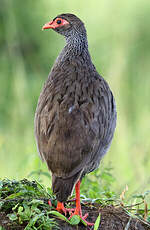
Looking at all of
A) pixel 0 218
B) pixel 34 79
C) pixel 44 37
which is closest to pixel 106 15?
pixel 44 37

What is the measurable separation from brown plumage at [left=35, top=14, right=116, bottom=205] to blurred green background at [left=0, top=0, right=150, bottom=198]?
269 cm

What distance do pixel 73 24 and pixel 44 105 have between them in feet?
3.36

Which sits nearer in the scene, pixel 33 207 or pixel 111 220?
pixel 33 207

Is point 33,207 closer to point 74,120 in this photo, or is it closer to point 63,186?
point 63,186

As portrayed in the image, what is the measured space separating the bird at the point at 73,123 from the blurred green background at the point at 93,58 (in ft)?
8.89

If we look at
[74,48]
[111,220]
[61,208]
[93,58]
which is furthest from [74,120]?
[93,58]

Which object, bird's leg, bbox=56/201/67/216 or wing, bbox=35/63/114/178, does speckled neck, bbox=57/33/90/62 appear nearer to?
wing, bbox=35/63/114/178

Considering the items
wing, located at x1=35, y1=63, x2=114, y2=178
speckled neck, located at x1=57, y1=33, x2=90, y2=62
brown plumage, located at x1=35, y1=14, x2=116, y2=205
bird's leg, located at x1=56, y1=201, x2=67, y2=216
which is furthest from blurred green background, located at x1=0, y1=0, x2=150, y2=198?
bird's leg, located at x1=56, y1=201, x2=67, y2=216

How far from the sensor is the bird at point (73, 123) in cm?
448

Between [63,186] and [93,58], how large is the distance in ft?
17.4

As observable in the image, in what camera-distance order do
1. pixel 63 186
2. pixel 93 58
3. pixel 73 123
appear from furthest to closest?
pixel 93 58 → pixel 73 123 → pixel 63 186

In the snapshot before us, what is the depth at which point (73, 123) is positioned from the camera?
15.1 ft

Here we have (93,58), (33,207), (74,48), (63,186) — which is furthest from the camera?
(93,58)

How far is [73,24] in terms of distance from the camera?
544 centimetres
